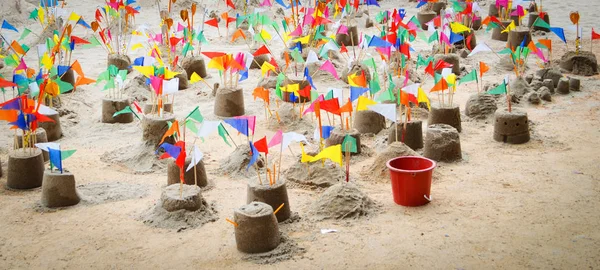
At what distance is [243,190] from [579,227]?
2.39 metres

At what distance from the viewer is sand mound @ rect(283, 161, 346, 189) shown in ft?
16.9

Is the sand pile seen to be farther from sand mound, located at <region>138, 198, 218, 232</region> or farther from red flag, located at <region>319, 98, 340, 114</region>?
red flag, located at <region>319, 98, 340, 114</region>

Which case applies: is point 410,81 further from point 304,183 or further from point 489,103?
point 304,183

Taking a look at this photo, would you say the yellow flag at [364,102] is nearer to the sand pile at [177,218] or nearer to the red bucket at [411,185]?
the red bucket at [411,185]

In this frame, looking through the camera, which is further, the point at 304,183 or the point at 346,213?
the point at 304,183

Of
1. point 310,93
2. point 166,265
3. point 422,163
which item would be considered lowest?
point 166,265

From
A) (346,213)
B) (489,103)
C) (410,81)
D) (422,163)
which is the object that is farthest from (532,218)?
(410,81)

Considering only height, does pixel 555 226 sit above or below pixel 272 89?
below

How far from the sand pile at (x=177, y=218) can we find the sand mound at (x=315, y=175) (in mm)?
835

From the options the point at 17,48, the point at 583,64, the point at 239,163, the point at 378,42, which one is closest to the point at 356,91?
the point at 239,163

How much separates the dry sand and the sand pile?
0.05 metres

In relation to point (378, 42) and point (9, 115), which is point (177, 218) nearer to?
point (9, 115)

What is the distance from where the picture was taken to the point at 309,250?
408 cm

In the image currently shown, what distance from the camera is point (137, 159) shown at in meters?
5.90
